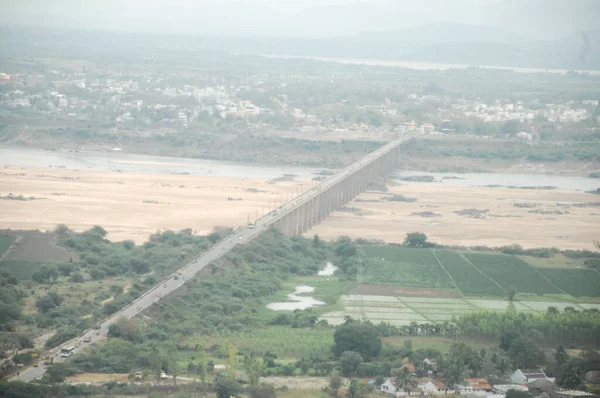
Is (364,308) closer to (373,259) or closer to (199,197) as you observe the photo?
(373,259)

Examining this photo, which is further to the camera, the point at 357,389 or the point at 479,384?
the point at 479,384

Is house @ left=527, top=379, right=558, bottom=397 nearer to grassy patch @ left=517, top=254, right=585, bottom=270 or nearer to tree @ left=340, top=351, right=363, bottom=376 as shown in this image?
tree @ left=340, top=351, right=363, bottom=376

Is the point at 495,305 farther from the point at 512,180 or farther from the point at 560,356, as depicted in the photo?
the point at 512,180

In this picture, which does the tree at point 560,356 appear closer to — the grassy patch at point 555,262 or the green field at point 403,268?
the green field at point 403,268

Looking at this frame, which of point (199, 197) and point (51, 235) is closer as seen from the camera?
point (51, 235)

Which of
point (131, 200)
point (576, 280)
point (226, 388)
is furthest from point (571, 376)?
point (131, 200)

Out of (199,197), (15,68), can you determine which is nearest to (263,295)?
(199,197)
